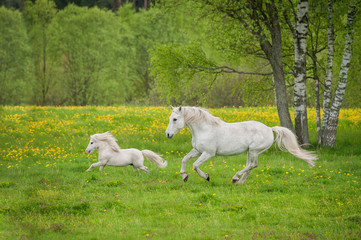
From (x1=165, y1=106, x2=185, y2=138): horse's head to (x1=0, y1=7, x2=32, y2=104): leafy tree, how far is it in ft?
26.2

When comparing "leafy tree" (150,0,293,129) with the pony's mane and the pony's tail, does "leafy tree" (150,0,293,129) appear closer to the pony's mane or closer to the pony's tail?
the pony's tail

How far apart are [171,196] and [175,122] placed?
2021mm

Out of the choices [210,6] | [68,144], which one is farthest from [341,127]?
[68,144]

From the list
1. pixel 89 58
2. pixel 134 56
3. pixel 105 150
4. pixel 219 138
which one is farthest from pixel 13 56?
pixel 134 56

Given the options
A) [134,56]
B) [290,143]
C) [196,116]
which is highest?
[134,56]

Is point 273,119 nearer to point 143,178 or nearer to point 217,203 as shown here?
point 143,178

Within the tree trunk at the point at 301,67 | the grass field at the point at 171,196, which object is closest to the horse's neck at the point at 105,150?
the grass field at the point at 171,196

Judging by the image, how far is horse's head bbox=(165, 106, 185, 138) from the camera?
1046cm

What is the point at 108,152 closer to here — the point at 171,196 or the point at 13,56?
the point at 171,196

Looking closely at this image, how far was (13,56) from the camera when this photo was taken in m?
22.9

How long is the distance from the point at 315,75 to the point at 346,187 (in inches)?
347

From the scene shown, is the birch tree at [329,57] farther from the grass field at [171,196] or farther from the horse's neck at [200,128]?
the horse's neck at [200,128]

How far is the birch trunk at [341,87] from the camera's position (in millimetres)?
16234

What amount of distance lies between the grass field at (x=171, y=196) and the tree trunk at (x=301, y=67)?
1.28 m
